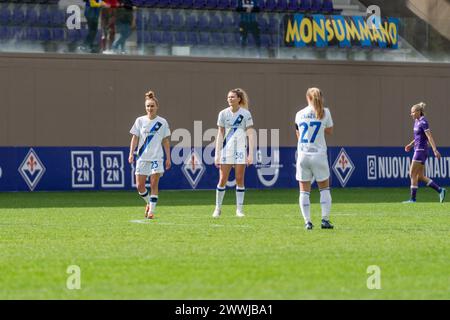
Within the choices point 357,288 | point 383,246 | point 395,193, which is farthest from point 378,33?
point 357,288

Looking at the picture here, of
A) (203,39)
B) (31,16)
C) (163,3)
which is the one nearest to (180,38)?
(203,39)

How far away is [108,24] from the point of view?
33.5 metres

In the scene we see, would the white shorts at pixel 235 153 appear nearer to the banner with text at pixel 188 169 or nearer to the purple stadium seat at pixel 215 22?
the banner with text at pixel 188 169

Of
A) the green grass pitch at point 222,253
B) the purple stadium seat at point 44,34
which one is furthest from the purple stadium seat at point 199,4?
the green grass pitch at point 222,253

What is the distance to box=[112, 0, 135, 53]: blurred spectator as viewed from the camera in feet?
111

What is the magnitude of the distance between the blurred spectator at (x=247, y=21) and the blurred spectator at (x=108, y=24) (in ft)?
13.2

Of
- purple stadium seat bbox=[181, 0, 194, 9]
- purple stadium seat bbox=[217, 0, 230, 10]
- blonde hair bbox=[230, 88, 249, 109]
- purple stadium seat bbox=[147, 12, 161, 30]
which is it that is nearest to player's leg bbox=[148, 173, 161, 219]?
blonde hair bbox=[230, 88, 249, 109]

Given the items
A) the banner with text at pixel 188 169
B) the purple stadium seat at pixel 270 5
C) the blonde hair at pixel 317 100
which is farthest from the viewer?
the purple stadium seat at pixel 270 5

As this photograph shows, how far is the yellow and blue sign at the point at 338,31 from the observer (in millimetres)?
36250

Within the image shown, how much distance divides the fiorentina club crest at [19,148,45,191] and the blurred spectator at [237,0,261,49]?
745 centimetres

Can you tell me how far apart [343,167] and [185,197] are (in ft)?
26.4

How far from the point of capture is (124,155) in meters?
33.9

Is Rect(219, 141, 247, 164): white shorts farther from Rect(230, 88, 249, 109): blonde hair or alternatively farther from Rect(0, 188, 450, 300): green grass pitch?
Rect(0, 188, 450, 300): green grass pitch
